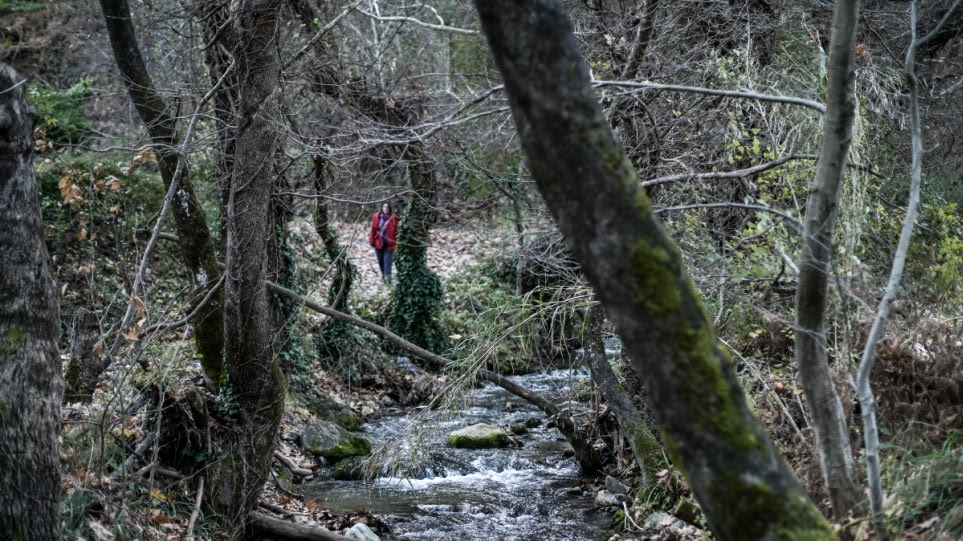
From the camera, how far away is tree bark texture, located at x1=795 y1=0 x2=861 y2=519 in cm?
406

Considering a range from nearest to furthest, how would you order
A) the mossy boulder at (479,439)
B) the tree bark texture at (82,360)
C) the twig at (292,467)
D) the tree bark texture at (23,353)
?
the tree bark texture at (23,353) < the tree bark texture at (82,360) < the twig at (292,467) < the mossy boulder at (479,439)

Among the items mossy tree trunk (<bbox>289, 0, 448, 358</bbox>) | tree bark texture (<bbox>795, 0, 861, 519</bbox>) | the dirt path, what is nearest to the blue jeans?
the dirt path

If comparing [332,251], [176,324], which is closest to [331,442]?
[176,324]

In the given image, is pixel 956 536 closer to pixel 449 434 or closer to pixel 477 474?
pixel 477 474

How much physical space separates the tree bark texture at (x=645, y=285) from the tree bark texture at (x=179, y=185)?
5.71 m

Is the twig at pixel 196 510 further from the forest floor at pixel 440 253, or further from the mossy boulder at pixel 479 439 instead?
the forest floor at pixel 440 253

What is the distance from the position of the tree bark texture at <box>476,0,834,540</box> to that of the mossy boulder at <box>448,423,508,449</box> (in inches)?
323

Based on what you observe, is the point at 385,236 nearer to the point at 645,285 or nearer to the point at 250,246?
the point at 250,246

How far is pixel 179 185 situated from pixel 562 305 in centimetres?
412

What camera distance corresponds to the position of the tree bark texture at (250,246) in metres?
7.33

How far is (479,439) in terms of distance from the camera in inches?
438

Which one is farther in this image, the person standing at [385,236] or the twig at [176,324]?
the person standing at [385,236]

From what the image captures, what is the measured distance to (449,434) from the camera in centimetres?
1132

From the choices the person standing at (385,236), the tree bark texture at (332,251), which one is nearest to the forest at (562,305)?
the tree bark texture at (332,251)
